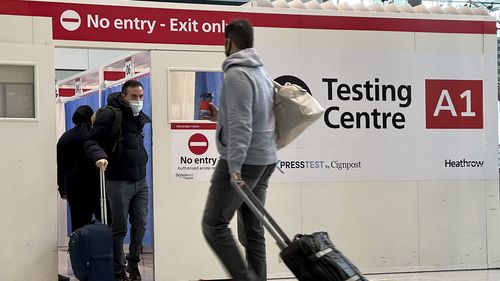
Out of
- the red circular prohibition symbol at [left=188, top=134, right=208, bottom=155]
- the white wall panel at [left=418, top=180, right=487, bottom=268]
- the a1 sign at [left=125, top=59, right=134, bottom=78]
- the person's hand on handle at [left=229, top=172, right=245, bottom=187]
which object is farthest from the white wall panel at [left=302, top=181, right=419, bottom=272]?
the person's hand on handle at [left=229, top=172, right=245, bottom=187]

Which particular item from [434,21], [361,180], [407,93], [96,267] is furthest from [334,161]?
[96,267]

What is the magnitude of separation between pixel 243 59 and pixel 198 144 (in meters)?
2.51

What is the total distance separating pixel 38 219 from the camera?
629 cm

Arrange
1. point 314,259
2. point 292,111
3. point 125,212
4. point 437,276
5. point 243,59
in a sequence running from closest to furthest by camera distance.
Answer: point 314,259 → point 243,59 → point 292,111 → point 125,212 → point 437,276

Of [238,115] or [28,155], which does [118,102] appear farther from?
[238,115]

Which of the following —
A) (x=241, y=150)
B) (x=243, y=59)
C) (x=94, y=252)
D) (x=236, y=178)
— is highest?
(x=243, y=59)

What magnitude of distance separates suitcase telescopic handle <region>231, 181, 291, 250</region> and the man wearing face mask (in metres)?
2.43

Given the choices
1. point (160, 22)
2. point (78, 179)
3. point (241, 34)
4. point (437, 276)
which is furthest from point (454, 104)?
point (241, 34)

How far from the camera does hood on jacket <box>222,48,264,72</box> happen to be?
4.19m

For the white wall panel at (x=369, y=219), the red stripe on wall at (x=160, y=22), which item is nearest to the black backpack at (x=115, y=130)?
the red stripe on wall at (x=160, y=22)

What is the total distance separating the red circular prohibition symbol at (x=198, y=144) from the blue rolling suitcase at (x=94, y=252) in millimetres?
1048

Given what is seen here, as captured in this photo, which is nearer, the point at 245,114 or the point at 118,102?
the point at 245,114

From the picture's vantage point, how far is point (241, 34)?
429 centimetres

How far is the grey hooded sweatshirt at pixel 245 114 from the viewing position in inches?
158
